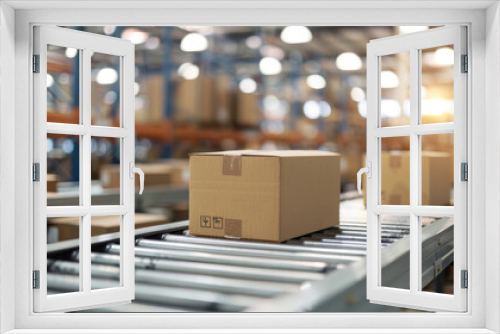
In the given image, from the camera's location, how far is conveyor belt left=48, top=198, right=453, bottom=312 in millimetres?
2338

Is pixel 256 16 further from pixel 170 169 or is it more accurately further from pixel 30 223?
pixel 170 169

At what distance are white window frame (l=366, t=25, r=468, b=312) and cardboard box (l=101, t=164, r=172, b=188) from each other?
4.39 meters

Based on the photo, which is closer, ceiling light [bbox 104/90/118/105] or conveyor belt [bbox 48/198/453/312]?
conveyor belt [bbox 48/198/453/312]

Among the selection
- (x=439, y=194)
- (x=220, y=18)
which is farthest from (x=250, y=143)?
(x=220, y=18)

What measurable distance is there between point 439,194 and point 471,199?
2.90 m

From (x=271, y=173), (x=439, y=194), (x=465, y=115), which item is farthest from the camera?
(x=439, y=194)

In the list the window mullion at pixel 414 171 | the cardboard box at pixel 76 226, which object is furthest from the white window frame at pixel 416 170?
the cardboard box at pixel 76 226

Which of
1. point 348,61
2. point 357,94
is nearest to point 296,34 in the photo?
point 348,61

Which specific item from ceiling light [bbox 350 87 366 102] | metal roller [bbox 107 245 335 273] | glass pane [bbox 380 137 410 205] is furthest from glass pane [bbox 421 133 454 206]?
ceiling light [bbox 350 87 366 102]

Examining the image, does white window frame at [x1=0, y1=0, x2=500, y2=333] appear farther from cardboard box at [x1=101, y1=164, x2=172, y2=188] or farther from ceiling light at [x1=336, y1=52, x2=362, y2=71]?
ceiling light at [x1=336, y1=52, x2=362, y2=71]

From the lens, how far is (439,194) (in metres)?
4.78

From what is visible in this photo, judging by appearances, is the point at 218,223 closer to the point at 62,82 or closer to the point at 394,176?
the point at 394,176

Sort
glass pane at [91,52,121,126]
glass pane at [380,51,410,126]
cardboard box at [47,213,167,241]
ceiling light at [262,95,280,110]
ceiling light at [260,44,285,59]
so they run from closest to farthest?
cardboard box at [47,213,167,241] < glass pane at [91,52,121,126] < glass pane at [380,51,410,126] < ceiling light at [260,44,285,59] < ceiling light at [262,95,280,110]

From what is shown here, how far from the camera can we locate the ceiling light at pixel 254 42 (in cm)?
817
